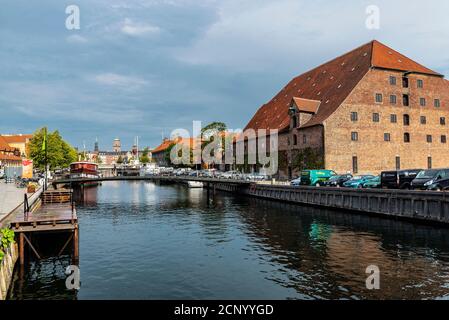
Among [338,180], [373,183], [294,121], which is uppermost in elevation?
[294,121]

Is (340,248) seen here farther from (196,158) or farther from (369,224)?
(196,158)

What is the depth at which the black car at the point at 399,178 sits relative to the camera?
120 ft

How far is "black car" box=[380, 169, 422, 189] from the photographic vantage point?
36.4 metres

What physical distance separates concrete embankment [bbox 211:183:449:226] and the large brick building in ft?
35.9

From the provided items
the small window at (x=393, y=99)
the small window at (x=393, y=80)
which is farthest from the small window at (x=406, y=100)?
the small window at (x=393, y=80)

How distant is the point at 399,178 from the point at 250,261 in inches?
889

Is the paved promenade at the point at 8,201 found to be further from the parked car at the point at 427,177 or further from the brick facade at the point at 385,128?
the brick facade at the point at 385,128

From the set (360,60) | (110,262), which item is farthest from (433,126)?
(110,262)

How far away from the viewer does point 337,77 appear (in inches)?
2689

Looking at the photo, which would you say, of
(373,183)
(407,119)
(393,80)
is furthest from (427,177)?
(393,80)

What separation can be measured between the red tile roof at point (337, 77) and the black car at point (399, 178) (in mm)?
20884

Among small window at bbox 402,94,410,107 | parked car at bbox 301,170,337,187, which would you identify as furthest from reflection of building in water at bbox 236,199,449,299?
small window at bbox 402,94,410,107

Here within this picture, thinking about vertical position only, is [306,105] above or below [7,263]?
above

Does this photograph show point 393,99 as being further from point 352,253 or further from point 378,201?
point 352,253
